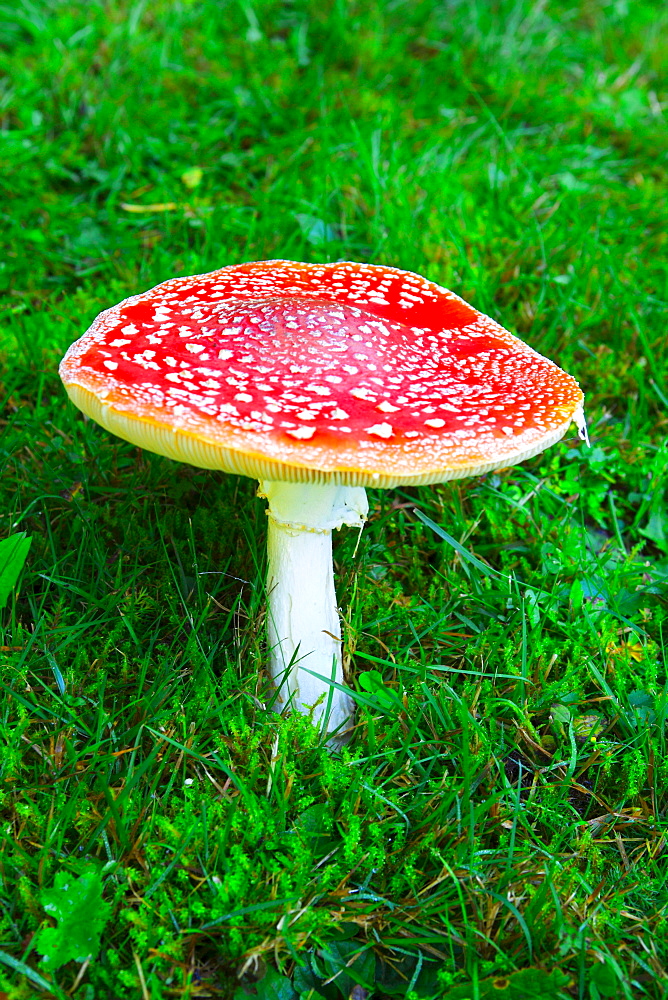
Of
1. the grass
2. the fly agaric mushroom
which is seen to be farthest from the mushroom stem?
the grass

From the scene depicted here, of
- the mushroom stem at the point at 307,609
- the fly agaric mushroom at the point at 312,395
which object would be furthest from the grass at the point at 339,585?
the fly agaric mushroom at the point at 312,395

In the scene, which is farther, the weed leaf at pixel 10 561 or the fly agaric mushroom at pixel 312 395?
the weed leaf at pixel 10 561

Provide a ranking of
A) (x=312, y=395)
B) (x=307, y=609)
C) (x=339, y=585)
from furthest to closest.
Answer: (x=339, y=585) → (x=307, y=609) → (x=312, y=395)

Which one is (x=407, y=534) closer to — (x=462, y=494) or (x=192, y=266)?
(x=462, y=494)

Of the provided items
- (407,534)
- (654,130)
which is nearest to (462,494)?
(407,534)

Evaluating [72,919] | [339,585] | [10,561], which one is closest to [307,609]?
[339,585]

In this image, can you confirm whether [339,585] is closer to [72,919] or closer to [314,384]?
[314,384]

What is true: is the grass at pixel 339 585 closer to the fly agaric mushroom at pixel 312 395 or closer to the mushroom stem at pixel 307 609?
the mushroom stem at pixel 307 609
